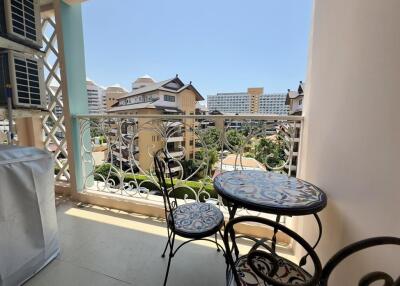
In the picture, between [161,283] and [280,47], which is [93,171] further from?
[280,47]

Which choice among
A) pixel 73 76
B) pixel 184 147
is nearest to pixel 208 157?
pixel 184 147

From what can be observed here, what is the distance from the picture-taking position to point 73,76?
228 centimetres

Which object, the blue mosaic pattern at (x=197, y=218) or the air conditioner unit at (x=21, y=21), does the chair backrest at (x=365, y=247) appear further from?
the air conditioner unit at (x=21, y=21)

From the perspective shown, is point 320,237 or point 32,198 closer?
point 320,237

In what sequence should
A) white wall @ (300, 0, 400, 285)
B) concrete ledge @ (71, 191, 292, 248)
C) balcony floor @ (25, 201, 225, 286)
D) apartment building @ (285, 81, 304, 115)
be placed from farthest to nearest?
concrete ledge @ (71, 191, 292, 248) < apartment building @ (285, 81, 304, 115) < balcony floor @ (25, 201, 225, 286) < white wall @ (300, 0, 400, 285)

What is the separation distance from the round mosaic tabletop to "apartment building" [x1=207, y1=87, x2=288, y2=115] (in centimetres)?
68

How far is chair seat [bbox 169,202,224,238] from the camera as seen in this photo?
3.91ft

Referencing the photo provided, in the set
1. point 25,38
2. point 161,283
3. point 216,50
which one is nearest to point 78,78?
point 25,38

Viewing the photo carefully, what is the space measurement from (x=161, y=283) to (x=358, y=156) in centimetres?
136

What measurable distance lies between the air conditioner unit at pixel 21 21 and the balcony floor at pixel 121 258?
69.6 inches

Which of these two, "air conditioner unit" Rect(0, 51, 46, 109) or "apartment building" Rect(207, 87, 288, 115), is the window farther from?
"air conditioner unit" Rect(0, 51, 46, 109)

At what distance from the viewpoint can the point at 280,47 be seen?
2416 mm

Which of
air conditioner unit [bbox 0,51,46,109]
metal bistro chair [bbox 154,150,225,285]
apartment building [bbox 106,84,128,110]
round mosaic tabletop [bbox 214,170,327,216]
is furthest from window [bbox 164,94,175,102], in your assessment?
air conditioner unit [bbox 0,51,46,109]

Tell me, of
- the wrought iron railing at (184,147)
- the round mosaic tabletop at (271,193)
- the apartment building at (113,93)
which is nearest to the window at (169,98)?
the wrought iron railing at (184,147)
